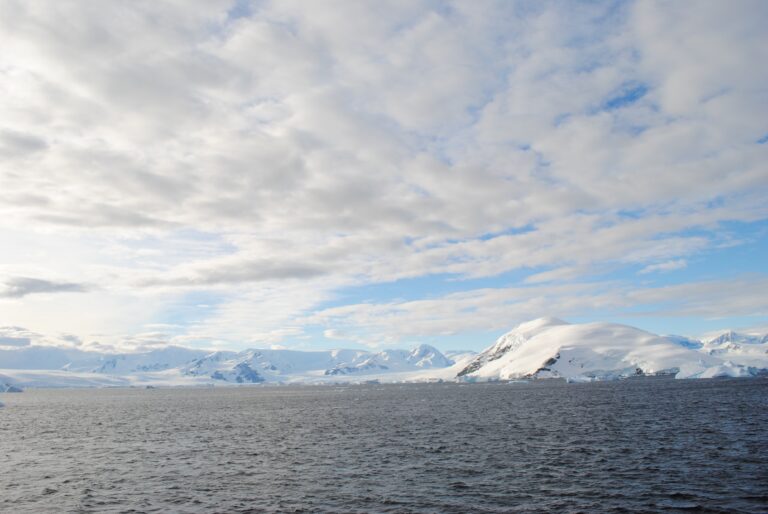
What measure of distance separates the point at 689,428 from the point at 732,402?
47456 mm

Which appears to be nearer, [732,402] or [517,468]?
[517,468]

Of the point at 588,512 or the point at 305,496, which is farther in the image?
the point at 305,496

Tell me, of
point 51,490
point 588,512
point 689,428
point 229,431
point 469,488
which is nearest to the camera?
point 588,512

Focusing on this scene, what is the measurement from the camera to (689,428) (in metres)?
69.2

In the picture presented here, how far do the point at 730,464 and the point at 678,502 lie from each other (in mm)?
14753

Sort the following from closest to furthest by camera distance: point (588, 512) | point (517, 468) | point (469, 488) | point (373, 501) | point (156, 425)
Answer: point (588, 512) < point (373, 501) < point (469, 488) < point (517, 468) < point (156, 425)

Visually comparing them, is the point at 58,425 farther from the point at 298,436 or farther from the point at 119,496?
the point at 119,496

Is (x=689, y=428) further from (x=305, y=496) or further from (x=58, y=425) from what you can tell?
(x=58, y=425)

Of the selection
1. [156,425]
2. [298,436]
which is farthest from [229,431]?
[156,425]

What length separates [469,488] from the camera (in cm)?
3956

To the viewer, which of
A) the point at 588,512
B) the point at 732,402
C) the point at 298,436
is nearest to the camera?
the point at 588,512

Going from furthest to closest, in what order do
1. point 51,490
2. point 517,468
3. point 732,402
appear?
point 732,402
point 517,468
point 51,490

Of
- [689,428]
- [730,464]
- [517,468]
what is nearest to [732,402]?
[689,428]

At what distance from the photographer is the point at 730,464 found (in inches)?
1781
